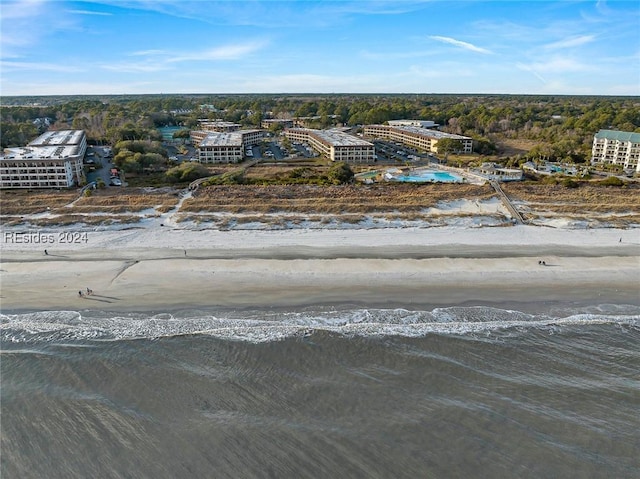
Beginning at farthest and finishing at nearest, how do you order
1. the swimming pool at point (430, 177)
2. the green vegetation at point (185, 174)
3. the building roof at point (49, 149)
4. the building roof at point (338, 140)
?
the building roof at point (338, 140) → the swimming pool at point (430, 177) → the green vegetation at point (185, 174) → the building roof at point (49, 149)

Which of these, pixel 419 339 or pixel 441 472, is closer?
pixel 441 472

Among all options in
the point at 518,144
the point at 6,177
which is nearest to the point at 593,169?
the point at 518,144

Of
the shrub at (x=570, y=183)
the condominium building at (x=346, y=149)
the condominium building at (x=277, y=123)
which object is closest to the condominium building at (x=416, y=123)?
the condominium building at (x=277, y=123)

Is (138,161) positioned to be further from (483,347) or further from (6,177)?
(483,347)

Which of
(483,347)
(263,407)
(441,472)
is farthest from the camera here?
(483,347)

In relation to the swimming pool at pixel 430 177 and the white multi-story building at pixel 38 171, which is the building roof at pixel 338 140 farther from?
the white multi-story building at pixel 38 171

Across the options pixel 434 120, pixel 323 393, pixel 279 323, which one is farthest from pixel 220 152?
pixel 434 120
